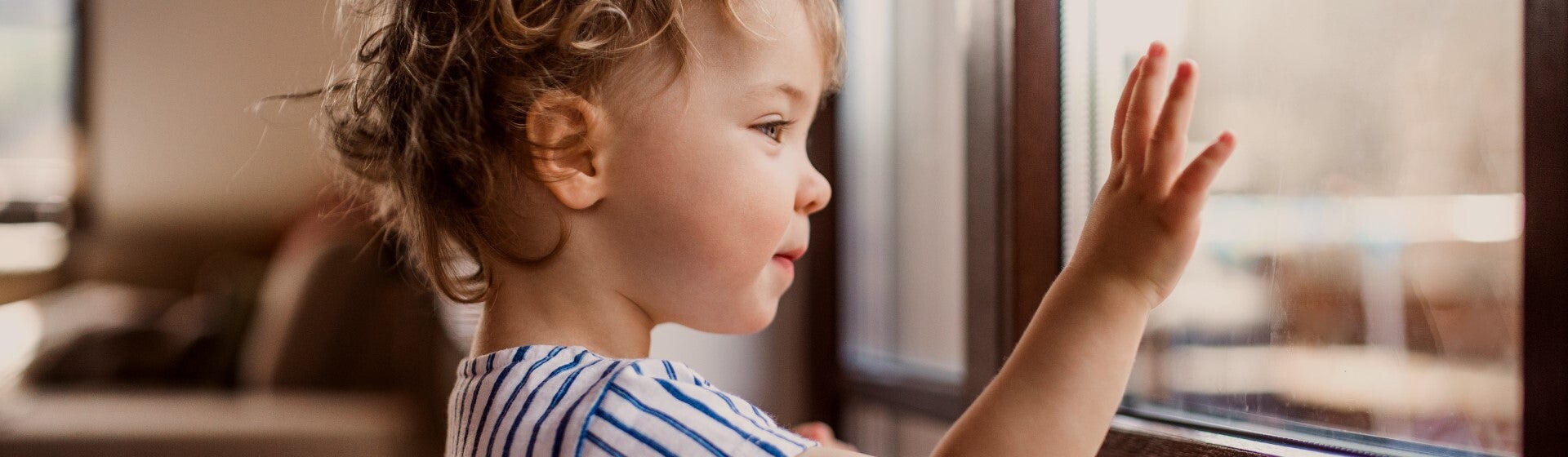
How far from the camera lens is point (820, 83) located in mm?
718

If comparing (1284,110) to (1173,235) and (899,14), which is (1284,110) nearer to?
(1173,235)

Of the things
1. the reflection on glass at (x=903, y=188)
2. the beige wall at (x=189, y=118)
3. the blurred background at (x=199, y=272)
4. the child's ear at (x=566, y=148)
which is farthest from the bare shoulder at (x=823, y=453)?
the beige wall at (x=189, y=118)

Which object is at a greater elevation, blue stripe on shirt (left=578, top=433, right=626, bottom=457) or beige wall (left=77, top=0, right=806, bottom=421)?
beige wall (left=77, top=0, right=806, bottom=421)

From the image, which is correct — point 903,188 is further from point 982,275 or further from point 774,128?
point 774,128

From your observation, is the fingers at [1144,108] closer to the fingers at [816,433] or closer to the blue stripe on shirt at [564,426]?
the blue stripe on shirt at [564,426]

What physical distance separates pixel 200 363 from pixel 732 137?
5.98ft

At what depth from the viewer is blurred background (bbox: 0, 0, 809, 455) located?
1671 mm

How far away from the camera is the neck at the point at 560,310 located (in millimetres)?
663

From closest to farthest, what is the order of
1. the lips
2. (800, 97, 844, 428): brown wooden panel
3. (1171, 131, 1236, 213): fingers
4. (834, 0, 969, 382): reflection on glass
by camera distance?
1. (1171, 131, 1236, 213): fingers
2. the lips
3. (834, 0, 969, 382): reflection on glass
4. (800, 97, 844, 428): brown wooden panel

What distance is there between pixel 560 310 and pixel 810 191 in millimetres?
163

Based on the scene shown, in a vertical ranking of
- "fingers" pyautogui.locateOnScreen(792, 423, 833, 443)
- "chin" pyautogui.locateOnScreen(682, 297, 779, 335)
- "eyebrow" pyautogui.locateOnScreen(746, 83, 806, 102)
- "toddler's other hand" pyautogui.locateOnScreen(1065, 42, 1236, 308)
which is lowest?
"fingers" pyautogui.locateOnScreen(792, 423, 833, 443)

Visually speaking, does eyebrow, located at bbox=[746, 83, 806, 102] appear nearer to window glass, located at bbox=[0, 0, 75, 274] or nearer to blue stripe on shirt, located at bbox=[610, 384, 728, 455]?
blue stripe on shirt, located at bbox=[610, 384, 728, 455]

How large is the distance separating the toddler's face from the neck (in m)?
0.01

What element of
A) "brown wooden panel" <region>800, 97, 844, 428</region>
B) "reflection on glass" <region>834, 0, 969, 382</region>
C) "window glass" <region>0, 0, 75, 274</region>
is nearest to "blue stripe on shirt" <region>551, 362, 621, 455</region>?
"reflection on glass" <region>834, 0, 969, 382</region>
